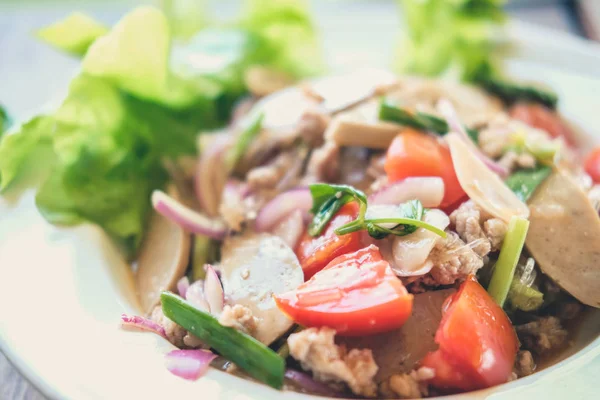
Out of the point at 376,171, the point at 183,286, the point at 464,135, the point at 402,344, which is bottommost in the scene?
the point at 183,286

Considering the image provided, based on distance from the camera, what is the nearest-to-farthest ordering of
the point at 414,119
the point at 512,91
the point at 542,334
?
the point at 542,334
the point at 414,119
the point at 512,91

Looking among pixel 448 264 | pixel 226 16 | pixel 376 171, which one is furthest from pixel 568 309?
pixel 226 16

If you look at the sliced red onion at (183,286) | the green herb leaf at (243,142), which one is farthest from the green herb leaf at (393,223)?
the green herb leaf at (243,142)

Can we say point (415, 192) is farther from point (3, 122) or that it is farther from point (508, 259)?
point (3, 122)

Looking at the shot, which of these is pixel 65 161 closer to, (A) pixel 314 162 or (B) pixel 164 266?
(B) pixel 164 266

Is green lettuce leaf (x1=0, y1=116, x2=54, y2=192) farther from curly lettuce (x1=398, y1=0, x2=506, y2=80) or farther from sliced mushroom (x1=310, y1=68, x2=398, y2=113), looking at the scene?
curly lettuce (x1=398, y1=0, x2=506, y2=80)

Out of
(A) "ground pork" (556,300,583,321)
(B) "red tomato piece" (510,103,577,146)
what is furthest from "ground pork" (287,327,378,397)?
(B) "red tomato piece" (510,103,577,146)

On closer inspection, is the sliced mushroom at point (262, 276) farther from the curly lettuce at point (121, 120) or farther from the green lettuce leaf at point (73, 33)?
the green lettuce leaf at point (73, 33)
